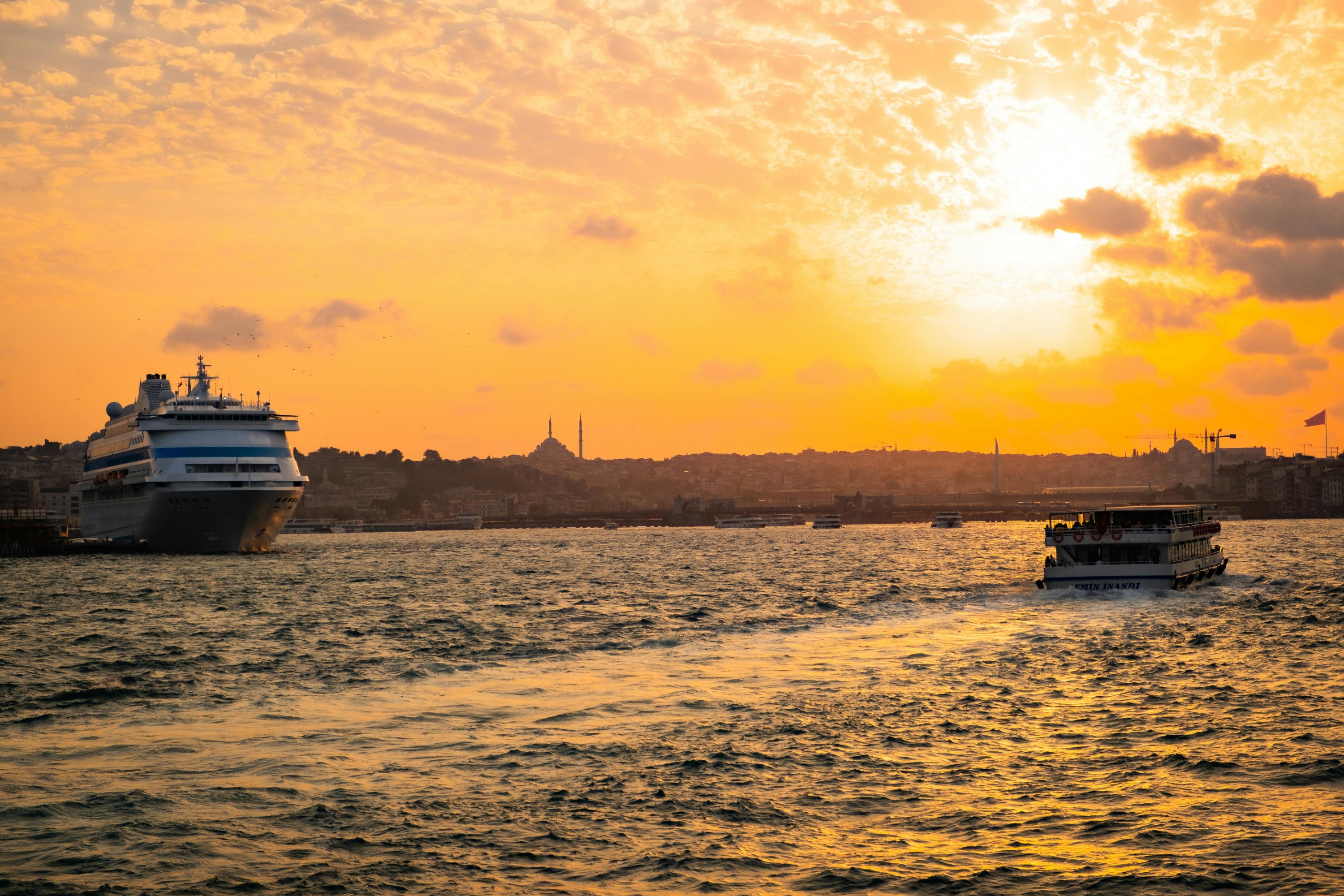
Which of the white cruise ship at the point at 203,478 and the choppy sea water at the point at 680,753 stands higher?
the white cruise ship at the point at 203,478

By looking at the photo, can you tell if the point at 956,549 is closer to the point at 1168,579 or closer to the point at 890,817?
the point at 1168,579

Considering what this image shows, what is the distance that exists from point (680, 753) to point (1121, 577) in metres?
38.9

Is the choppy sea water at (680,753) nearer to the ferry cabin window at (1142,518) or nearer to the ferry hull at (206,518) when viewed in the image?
the ferry cabin window at (1142,518)

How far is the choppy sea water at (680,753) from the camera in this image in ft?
43.7

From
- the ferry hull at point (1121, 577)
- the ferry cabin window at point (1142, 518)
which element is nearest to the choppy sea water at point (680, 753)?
the ferry hull at point (1121, 577)

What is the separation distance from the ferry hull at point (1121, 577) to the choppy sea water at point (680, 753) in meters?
6.65

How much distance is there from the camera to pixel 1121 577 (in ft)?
170

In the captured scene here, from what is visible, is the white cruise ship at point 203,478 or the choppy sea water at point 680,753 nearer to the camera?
the choppy sea water at point 680,753

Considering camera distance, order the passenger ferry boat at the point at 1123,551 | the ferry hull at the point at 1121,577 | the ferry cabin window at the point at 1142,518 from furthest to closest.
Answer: the ferry cabin window at the point at 1142,518, the passenger ferry boat at the point at 1123,551, the ferry hull at the point at 1121,577

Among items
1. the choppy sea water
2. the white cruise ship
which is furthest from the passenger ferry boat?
the white cruise ship

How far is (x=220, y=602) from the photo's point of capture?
52.8 meters

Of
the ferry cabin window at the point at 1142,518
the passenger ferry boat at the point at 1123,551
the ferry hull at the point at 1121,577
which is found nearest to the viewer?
the ferry hull at the point at 1121,577

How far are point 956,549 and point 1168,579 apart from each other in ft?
219

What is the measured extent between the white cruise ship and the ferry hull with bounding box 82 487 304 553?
82mm
